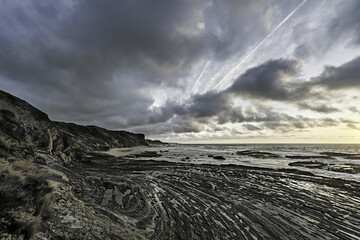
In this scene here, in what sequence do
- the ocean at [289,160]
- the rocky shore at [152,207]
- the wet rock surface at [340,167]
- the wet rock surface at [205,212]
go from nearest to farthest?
the rocky shore at [152,207] → the wet rock surface at [205,212] → the wet rock surface at [340,167] → the ocean at [289,160]

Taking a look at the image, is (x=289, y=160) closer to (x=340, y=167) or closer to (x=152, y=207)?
(x=340, y=167)

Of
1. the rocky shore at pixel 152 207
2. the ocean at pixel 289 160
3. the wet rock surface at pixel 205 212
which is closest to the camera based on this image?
the rocky shore at pixel 152 207

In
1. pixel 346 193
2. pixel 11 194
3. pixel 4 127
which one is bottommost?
pixel 346 193

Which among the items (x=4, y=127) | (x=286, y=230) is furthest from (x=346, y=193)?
(x=4, y=127)

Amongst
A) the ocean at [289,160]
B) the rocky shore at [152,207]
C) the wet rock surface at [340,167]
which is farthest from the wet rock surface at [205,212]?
the wet rock surface at [340,167]

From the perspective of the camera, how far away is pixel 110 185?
1252cm

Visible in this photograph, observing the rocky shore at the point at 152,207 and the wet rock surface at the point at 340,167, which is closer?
the rocky shore at the point at 152,207

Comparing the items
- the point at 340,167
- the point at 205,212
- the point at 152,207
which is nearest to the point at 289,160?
the point at 340,167

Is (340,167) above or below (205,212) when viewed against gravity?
below

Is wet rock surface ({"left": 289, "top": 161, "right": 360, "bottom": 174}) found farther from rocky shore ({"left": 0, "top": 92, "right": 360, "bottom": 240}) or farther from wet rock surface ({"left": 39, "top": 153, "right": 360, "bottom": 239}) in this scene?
wet rock surface ({"left": 39, "top": 153, "right": 360, "bottom": 239})

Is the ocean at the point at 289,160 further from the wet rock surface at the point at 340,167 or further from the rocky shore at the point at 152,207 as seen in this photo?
the rocky shore at the point at 152,207

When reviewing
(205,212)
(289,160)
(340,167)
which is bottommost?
(289,160)

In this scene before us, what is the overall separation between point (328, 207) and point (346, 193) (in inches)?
217

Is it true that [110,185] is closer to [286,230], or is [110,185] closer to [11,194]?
[11,194]
